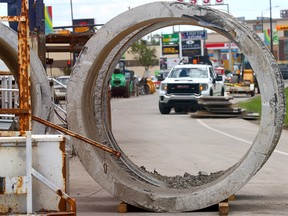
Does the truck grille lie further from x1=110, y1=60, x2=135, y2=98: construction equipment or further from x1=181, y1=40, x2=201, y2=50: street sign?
x1=181, y1=40, x2=201, y2=50: street sign

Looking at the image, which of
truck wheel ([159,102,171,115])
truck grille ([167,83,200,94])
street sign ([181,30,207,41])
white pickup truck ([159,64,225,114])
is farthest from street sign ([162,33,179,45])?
truck grille ([167,83,200,94])

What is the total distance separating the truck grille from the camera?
35969 mm

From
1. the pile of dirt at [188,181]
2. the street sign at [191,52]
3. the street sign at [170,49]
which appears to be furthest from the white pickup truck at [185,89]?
the street sign at [170,49]

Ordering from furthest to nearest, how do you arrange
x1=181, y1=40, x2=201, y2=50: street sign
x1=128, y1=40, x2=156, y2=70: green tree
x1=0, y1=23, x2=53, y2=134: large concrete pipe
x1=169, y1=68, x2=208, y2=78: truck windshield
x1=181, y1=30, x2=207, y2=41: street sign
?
x1=128, y1=40, x2=156, y2=70: green tree, x1=181, y1=30, x2=207, y2=41: street sign, x1=181, y1=40, x2=201, y2=50: street sign, x1=169, y1=68, x2=208, y2=78: truck windshield, x1=0, y1=23, x2=53, y2=134: large concrete pipe

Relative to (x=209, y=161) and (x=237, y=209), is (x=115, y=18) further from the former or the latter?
(x=209, y=161)

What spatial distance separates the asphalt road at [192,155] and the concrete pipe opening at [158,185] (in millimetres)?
268

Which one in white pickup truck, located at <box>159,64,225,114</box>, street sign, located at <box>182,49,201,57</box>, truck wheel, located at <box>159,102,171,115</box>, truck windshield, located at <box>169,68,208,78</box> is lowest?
truck wheel, located at <box>159,102,171,115</box>

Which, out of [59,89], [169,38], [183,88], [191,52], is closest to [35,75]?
[183,88]

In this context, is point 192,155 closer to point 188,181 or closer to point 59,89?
point 188,181

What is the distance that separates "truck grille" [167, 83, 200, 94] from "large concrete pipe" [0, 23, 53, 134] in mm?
23870

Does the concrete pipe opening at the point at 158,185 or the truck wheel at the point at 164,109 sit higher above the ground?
the concrete pipe opening at the point at 158,185

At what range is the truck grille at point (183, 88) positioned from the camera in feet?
118

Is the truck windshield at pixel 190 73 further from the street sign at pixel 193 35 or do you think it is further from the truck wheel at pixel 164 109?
the street sign at pixel 193 35

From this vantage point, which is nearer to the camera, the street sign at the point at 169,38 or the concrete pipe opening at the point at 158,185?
the concrete pipe opening at the point at 158,185
